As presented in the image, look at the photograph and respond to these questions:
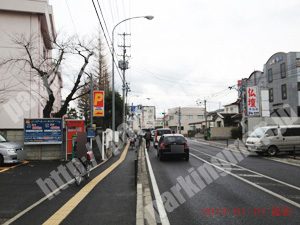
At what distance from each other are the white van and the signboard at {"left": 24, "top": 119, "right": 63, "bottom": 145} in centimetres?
1303

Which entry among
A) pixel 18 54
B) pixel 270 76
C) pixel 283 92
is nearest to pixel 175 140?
pixel 18 54

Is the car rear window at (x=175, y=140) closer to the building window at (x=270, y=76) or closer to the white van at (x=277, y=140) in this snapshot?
the white van at (x=277, y=140)

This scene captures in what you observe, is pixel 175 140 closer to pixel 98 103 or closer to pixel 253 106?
pixel 98 103

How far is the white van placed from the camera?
16.3m

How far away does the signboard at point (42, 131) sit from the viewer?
1376 cm

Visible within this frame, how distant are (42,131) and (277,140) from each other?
15.2m

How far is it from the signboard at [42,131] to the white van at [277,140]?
42.7ft

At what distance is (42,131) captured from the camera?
549 inches

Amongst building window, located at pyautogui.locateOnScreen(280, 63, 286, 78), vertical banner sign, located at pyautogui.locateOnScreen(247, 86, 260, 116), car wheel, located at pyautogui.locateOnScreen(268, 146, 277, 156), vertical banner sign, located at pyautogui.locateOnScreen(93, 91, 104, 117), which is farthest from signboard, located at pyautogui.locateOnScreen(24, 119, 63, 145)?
building window, located at pyautogui.locateOnScreen(280, 63, 286, 78)

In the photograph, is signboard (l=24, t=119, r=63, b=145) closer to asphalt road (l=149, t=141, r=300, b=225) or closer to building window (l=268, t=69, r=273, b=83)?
asphalt road (l=149, t=141, r=300, b=225)

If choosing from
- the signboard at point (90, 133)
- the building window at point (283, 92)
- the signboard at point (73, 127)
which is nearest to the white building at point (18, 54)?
the signboard at point (73, 127)

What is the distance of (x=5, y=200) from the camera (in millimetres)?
6293

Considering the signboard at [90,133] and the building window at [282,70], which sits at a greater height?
the building window at [282,70]

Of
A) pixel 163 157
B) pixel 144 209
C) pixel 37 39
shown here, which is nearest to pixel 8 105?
pixel 37 39
